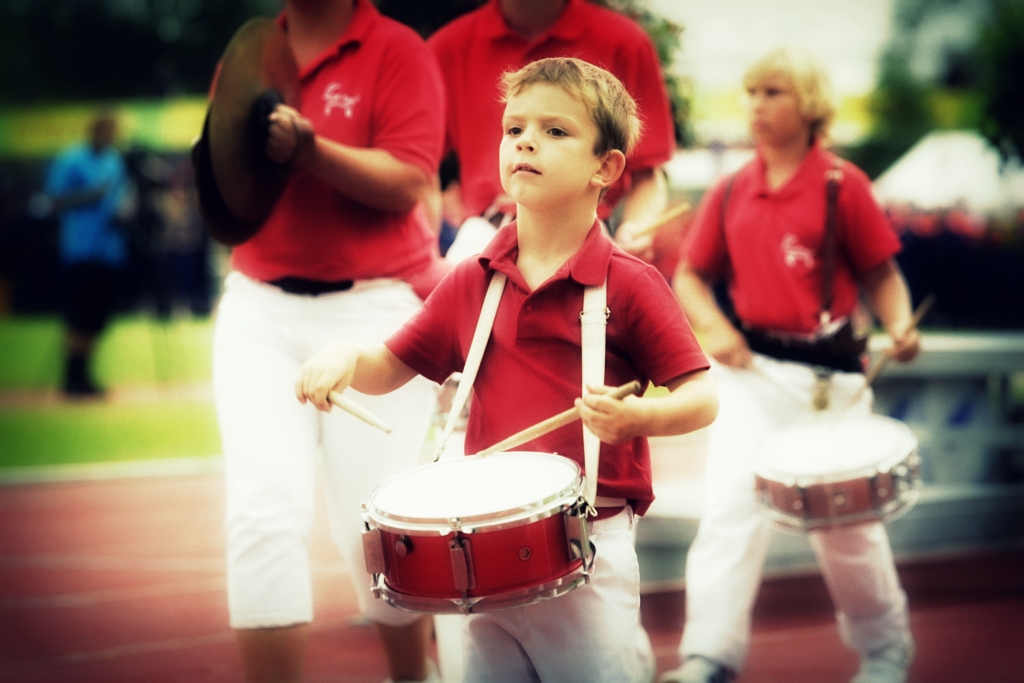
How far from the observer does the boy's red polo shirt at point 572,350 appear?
2.28 m

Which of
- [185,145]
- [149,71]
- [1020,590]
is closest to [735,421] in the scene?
[1020,590]

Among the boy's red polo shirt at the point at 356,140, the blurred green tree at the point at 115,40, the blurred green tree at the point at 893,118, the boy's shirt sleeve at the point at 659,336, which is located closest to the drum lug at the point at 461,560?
the boy's shirt sleeve at the point at 659,336

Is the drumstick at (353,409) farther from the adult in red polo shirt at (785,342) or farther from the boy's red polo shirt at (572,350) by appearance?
the adult in red polo shirt at (785,342)

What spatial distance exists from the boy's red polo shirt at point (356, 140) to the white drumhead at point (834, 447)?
1.31m

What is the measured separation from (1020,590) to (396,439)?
3.59 metres

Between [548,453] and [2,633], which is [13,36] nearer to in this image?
[2,633]

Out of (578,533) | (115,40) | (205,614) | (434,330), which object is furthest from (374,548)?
(115,40)

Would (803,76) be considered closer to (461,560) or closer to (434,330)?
(434,330)

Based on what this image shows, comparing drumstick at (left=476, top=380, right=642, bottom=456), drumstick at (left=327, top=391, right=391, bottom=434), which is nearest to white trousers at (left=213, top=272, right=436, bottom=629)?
drumstick at (left=327, top=391, right=391, bottom=434)

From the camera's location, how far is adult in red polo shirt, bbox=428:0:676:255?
3.39 metres

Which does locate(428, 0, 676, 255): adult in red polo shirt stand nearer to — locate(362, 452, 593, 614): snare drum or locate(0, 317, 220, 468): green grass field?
locate(362, 452, 593, 614): snare drum

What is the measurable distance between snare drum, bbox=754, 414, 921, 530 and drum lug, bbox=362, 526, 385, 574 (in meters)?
1.75

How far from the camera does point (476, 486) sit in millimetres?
2170

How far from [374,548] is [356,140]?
4.46 feet
